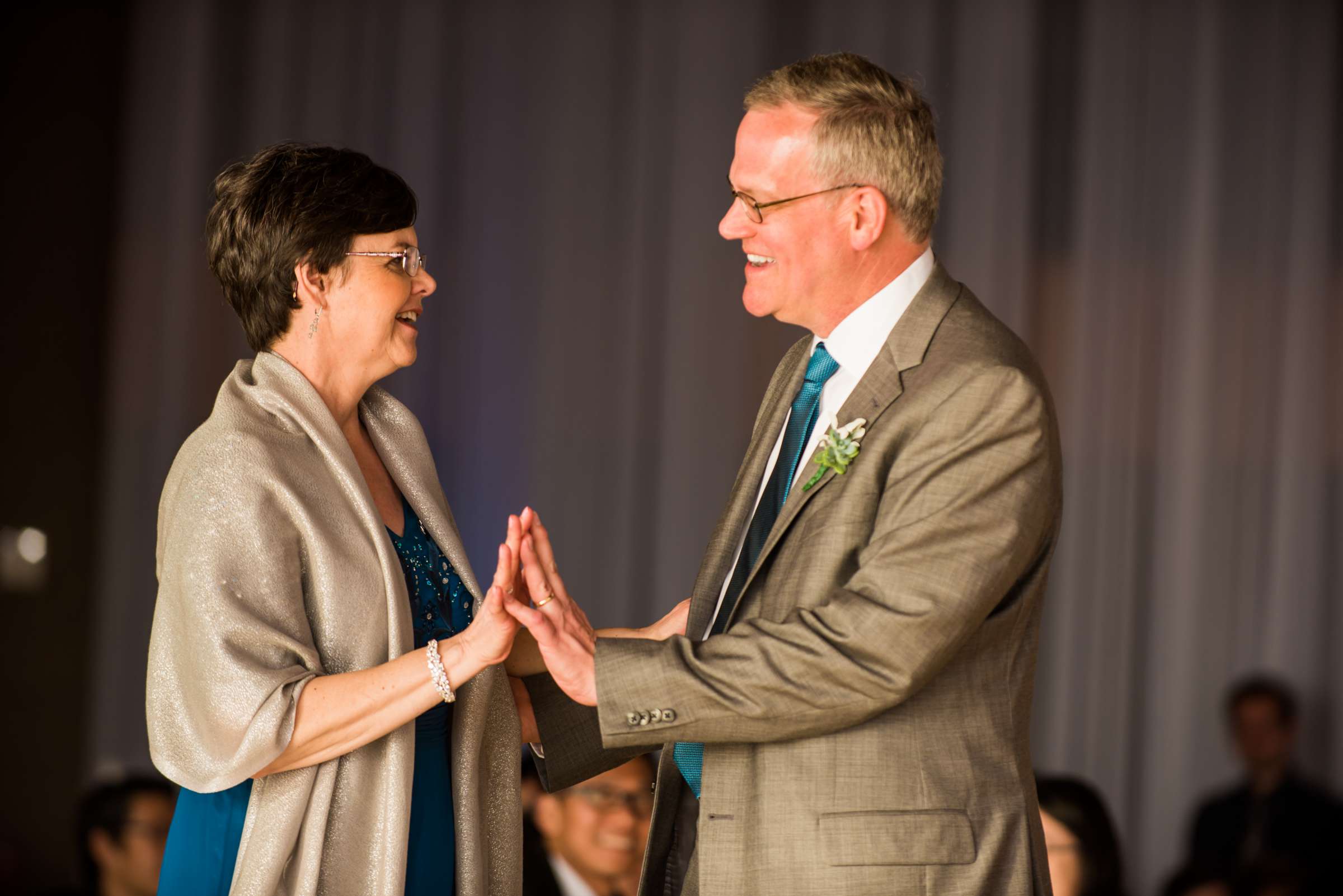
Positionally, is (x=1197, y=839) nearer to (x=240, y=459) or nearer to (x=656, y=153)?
(x=656, y=153)

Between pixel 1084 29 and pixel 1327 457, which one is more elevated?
pixel 1084 29

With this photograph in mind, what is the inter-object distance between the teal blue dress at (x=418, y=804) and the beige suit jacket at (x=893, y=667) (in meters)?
0.40

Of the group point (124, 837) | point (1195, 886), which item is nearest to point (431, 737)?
point (124, 837)

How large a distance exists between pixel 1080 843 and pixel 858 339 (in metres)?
2.08

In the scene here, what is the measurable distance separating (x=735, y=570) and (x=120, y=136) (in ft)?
14.7

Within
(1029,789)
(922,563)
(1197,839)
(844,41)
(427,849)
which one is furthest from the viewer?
(844,41)

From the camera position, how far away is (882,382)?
211 centimetres

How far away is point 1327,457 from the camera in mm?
5719

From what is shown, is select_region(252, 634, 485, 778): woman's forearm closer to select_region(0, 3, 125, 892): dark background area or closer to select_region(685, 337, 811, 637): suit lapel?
select_region(685, 337, 811, 637): suit lapel

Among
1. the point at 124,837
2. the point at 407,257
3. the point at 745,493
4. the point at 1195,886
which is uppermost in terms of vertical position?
the point at 407,257

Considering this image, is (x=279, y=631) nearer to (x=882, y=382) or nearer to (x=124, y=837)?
(x=882, y=382)

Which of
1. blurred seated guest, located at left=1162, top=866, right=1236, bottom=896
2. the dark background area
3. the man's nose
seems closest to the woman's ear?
the man's nose

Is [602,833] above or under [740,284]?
under

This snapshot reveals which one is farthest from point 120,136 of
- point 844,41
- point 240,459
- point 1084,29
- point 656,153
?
point 240,459
